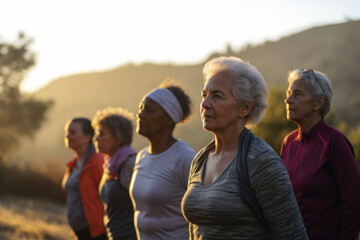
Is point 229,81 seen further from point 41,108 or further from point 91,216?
point 41,108

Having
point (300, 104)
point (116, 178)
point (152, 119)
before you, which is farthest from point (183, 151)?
point (116, 178)

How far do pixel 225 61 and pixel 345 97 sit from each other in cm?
4885

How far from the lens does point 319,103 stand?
159 inches

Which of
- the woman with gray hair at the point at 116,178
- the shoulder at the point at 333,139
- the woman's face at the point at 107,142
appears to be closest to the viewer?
the shoulder at the point at 333,139

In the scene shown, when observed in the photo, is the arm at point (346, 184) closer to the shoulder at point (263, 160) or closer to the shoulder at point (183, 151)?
the shoulder at point (183, 151)

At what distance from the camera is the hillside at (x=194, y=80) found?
5293 centimetres

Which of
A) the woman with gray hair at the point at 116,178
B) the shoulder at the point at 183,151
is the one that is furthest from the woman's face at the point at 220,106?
the woman with gray hair at the point at 116,178

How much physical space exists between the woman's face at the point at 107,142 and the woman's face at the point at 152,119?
131 cm

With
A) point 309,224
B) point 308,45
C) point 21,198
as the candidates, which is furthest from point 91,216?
point 308,45

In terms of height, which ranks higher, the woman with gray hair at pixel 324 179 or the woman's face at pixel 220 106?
the woman's face at pixel 220 106

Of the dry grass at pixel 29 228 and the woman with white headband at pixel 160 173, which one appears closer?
the woman with white headband at pixel 160 173

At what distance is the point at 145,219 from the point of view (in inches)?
161

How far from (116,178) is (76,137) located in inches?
60.9

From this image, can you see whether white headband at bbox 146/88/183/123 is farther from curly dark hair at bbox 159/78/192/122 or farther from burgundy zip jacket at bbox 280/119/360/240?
burgundy zip jacket at bbox 280/119/360/240
